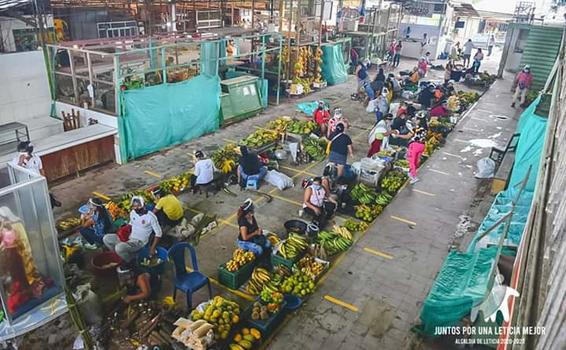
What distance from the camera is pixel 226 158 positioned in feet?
44.4

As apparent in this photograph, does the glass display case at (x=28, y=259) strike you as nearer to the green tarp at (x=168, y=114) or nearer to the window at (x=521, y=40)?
the green tarp at (x=168, y=114)

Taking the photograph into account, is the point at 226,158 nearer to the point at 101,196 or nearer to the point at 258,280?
the point at 101,196

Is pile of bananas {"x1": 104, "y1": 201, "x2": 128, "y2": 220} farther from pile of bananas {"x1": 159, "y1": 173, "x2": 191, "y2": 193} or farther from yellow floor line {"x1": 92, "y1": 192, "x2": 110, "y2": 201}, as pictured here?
pile of bananas {"x1": 159, "y1": 173, "x2": 191, "y2": 193}

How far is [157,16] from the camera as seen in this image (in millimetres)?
25906

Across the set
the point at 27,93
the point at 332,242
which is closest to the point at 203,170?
the point at 332,242

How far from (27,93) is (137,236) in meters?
8.37

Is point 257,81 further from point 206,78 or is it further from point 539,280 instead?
point 539,280

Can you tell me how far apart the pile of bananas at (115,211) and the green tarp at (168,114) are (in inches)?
145

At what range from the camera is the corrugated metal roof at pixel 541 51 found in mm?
25219

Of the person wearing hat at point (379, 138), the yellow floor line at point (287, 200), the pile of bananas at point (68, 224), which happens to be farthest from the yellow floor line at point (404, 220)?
the pile of bananas at point (68, 224)

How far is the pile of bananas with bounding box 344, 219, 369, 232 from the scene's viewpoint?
1074 centimetres

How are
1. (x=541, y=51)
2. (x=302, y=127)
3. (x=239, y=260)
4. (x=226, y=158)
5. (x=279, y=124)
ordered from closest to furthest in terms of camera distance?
(x=239, y=260), (x=226, y=158), (x=302, y=127), (x=279, y=124), (x=541, y=51)

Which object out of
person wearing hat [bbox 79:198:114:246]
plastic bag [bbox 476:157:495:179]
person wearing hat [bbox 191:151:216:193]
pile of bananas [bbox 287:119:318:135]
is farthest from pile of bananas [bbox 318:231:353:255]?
pile of bananas [bbox 287:119:318:135]

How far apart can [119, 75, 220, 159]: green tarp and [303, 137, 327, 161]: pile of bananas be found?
158 inches
